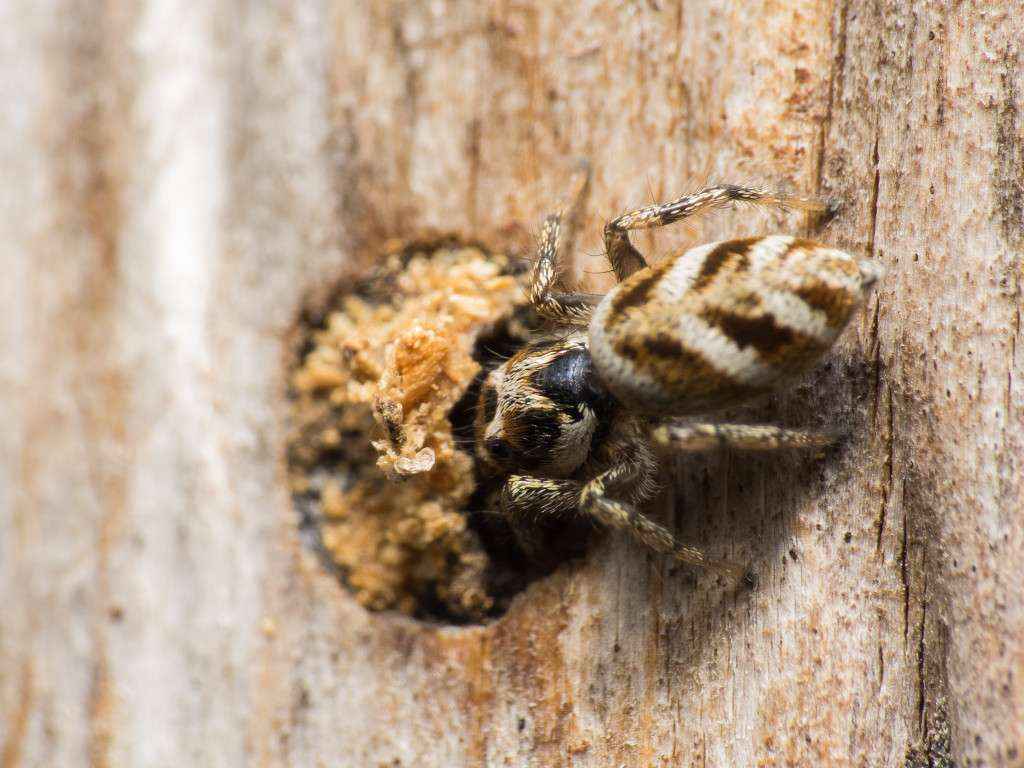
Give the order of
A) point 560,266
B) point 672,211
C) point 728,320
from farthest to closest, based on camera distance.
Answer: point 560,266 → point 672,211 → point 728,320

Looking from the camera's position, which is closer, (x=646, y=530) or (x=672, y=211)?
(x=646, y=530)

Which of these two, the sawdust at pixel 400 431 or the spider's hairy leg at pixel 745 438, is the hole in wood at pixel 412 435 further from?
the spider's hairy leg at pixel 745 438

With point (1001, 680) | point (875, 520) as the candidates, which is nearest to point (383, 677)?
point (875, 520)

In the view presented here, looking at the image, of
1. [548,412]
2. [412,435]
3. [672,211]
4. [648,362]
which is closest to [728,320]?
[648,362]

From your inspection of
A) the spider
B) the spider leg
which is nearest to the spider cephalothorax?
the spider

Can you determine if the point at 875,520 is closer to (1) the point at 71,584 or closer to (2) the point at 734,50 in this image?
(2) the point at 734,50

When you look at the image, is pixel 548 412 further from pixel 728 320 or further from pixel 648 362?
pixel 728 320

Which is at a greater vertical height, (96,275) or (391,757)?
(96,275)
